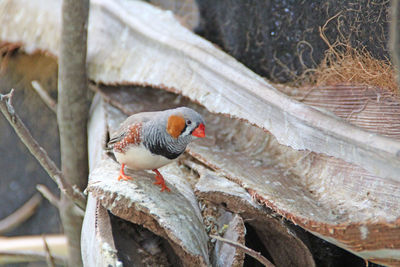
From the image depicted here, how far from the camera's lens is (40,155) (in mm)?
→ 1821

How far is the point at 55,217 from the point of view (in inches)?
120

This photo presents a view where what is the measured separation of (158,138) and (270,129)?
1.25 ft

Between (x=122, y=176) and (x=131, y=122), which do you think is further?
(x=131, y=122)

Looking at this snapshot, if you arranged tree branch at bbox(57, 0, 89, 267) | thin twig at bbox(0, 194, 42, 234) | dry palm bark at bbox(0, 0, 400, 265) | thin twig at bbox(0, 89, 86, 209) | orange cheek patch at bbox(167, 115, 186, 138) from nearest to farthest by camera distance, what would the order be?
dry palm bark at bbox(0, 0, 400, 265), orange cheek patch at bbox(167, 115, 186, 138), thin twig at bbox(0, 89, 86, 209), tree branch at bbox(57, 0, 89, 267), thin twig at bbox(0, 194, 42, 234)

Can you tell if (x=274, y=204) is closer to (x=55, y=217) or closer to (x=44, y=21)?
(x=44, y=21)

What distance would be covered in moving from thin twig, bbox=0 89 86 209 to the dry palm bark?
393 mm

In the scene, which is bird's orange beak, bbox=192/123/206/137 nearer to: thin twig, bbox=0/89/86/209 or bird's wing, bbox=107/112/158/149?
bird's wing, bbox=107/112/158/149

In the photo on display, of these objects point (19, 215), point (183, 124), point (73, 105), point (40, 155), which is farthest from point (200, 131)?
point (19, 215)

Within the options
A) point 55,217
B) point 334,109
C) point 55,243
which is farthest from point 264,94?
point 55,217

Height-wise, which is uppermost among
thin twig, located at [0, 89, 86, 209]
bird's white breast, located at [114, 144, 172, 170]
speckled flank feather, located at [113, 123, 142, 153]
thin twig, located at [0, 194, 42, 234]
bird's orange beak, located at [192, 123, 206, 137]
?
bird's orange beak, located at [192, 123, 206, 137]

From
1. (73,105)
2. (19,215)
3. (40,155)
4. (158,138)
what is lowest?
(19,215)

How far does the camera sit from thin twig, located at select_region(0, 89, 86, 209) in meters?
1.68

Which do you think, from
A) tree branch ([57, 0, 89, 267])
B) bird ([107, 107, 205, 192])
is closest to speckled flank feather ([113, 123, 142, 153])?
bird ([107, 107, 205, 192])

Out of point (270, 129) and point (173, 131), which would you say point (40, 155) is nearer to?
point (173, 131)
